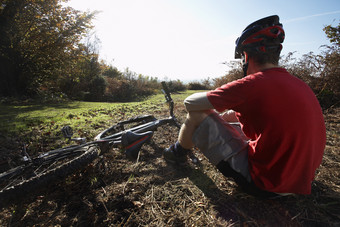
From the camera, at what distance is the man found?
1.32 metres

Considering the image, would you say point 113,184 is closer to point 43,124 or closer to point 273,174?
point 273,174

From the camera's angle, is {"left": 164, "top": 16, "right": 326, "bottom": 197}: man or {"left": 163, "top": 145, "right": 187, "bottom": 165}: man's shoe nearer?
{"left": 164, "top": 16, "right": 326, "bottom": 197}: man

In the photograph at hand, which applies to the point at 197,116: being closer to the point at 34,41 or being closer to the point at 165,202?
the point at 165,202

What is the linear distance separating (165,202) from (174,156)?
0.69 metres

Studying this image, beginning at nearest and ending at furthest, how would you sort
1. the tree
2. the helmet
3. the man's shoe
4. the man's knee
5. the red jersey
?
1. the red jersey
2. the helmet
3. the man's knee
4. the man's shoe
5. the tree

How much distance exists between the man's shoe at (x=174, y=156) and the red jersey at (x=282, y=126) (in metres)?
1.00

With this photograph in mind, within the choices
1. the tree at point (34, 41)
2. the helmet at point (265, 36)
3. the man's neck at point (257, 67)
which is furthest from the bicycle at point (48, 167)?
the tree at point (34, 41)

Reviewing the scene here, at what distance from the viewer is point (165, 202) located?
5.70ft

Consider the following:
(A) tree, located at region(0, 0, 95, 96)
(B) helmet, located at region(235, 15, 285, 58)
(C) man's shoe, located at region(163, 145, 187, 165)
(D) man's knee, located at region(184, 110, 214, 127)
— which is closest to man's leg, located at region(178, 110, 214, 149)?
(D) man's knee, located at region(184, 110, 214, 127)

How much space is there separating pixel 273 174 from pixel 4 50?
1279cm

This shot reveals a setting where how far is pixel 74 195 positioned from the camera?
183cm

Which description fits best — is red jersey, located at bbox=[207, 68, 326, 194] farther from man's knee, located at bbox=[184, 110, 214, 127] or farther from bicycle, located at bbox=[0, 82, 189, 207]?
bicycle, located at bbox=[0, 82, 189, 207]

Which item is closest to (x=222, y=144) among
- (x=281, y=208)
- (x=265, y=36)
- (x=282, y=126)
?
(x=282, y=126)

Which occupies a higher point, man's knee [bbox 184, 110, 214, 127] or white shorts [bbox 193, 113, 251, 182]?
man's knee [bbox 184, 110, 214, 127]
